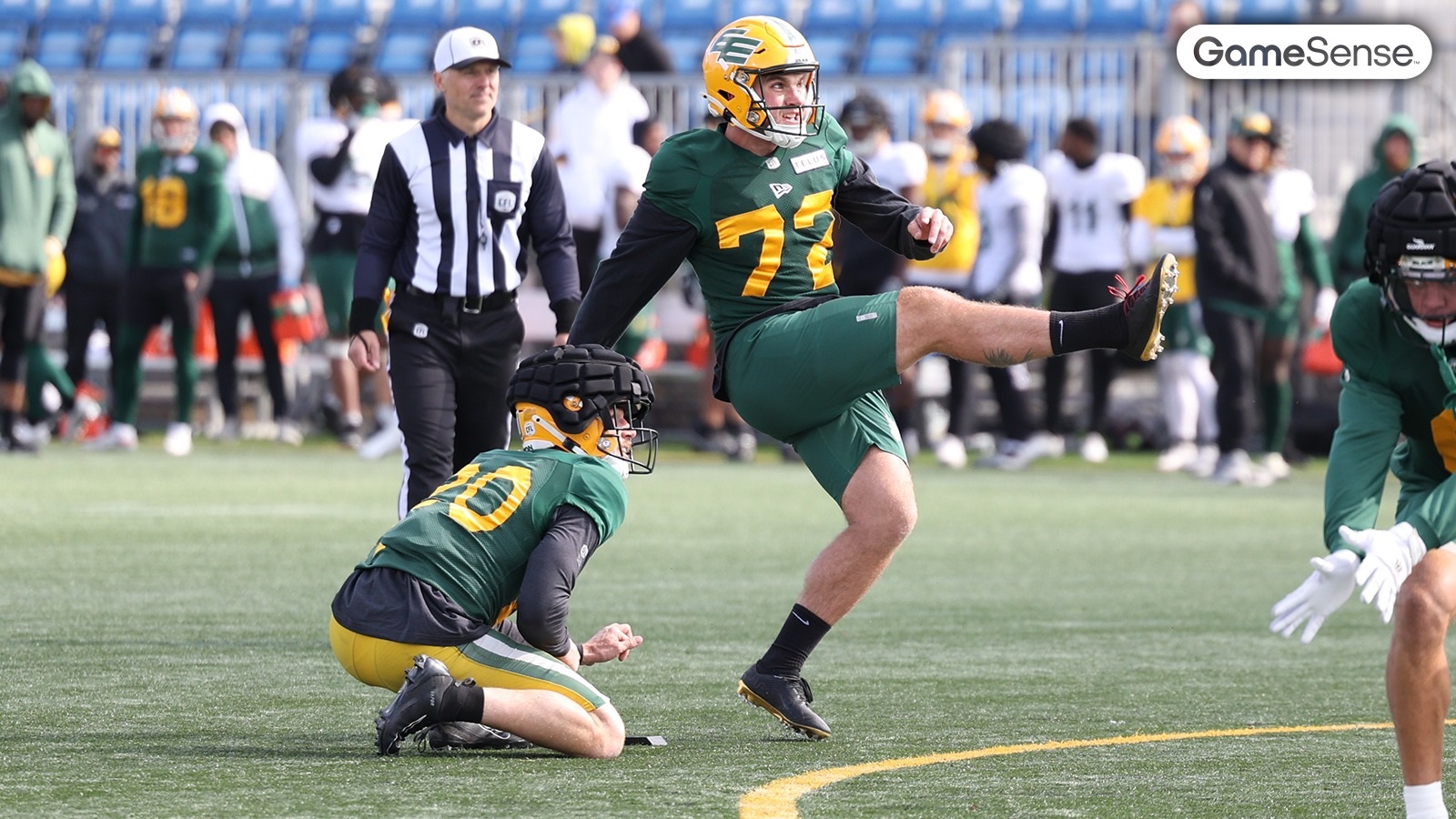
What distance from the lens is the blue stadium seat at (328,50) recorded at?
2722cm

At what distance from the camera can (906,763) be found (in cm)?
523

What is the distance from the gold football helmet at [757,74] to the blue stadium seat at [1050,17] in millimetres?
19986

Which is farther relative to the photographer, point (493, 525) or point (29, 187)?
point (29, 187)

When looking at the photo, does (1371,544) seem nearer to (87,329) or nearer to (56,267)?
(56,267)

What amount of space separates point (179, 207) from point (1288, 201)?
25.6 ft

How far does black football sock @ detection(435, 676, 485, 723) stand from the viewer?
5016 mm

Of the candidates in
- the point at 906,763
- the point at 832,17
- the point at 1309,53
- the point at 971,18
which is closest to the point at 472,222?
the point at 906,763

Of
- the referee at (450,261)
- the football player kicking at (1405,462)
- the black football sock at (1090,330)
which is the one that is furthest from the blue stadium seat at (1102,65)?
the football player kicking at (1405,462)

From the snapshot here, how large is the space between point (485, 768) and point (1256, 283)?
35.4ft

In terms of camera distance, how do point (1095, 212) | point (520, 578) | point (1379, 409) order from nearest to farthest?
1. point (1379, 409)
2. point (520, 578)
3. point (1095, 212)

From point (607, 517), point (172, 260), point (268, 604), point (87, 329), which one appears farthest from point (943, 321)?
point (87, 329)

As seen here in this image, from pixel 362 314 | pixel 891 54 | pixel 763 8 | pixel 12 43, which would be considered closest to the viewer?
pixel 362 314

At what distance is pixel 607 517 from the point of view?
5.28 meters

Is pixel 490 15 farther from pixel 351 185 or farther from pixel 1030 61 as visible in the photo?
pixel 351 185
